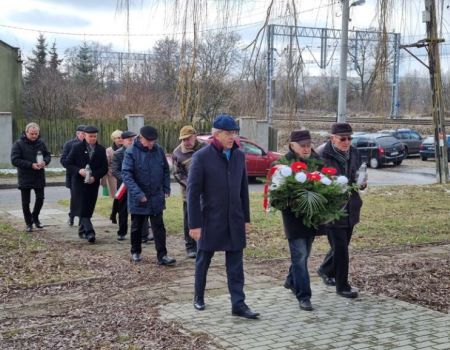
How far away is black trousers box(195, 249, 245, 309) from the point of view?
6.00 m

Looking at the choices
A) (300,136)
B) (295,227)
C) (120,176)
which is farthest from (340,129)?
(120,176)

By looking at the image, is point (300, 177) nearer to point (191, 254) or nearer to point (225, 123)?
point (225, 123)

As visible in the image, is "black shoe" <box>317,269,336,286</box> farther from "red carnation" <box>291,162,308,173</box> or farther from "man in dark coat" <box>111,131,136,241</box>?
"man in dark coat" <box>111,131,136,241</box>

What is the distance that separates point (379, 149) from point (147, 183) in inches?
1036

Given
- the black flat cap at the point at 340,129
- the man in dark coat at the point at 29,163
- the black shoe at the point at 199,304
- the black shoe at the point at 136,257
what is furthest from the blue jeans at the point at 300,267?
the man in dark coat at the point at 29,163

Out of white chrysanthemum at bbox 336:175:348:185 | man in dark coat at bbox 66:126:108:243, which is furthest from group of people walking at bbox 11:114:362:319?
man in dark coat at bbox 66:126:108:243

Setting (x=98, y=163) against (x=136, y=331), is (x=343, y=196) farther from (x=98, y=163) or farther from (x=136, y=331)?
(x=98, y=163)

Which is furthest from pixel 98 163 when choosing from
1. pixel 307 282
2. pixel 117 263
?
pixel 307 282

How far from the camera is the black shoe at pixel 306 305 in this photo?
6184 mm

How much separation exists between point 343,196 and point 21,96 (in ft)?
117

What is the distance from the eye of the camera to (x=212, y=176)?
5984 mm

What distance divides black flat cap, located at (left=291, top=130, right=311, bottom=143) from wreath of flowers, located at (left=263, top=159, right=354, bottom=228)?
0.28m

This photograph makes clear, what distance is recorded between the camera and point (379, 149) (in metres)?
33.2

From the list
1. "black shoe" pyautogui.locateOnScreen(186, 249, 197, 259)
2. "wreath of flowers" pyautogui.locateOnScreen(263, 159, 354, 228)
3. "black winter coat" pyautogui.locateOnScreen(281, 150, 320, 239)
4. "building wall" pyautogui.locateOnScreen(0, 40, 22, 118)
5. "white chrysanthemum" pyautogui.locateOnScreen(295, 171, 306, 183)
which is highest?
"building wall" pyautogui.locateOnScreen(0, 40, 22, 118)
